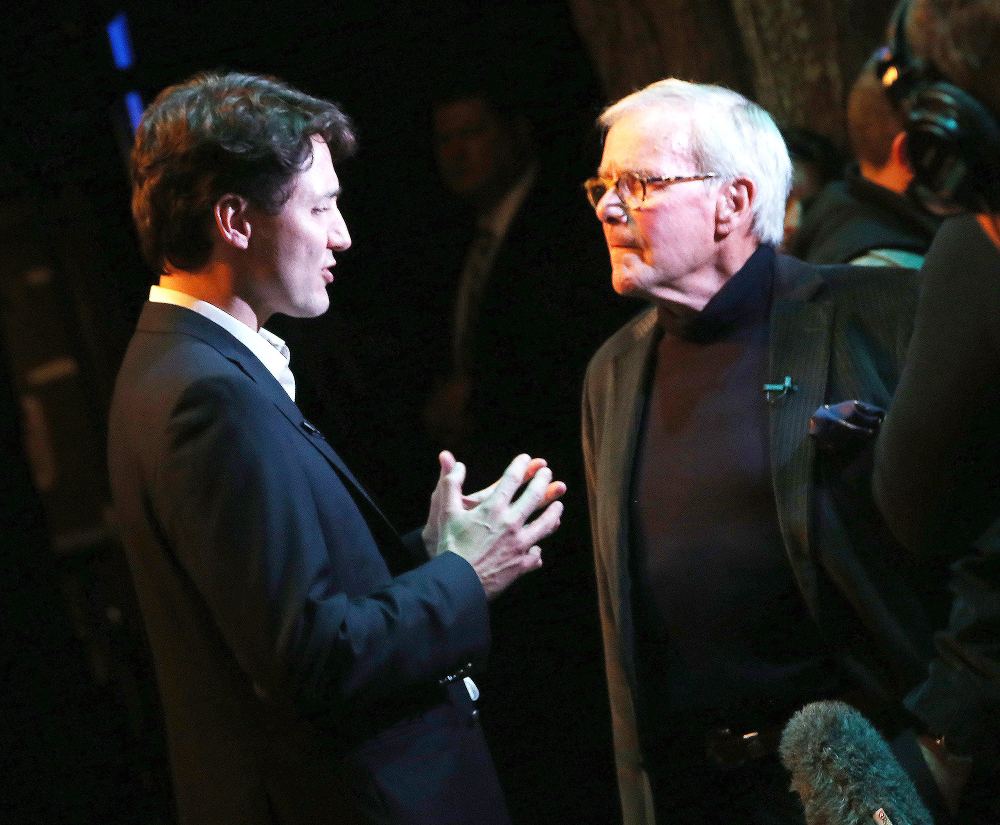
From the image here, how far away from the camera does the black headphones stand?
4.54 feet

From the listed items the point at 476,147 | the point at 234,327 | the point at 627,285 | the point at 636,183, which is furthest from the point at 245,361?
the point at 476,147

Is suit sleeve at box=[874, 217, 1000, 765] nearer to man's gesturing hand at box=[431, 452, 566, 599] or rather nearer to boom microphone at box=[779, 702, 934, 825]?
boom microphone at box=[779, 702, 934, 825]

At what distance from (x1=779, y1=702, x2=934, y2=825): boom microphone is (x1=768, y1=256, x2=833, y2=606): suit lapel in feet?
2.19

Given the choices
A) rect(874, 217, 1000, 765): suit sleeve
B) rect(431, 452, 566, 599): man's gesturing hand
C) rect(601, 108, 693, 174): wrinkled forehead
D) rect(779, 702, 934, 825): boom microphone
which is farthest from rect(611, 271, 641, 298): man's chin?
rect(779, 702, 934, 825): boom microphone

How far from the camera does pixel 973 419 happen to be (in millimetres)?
1508

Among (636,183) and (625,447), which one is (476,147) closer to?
(636,183)

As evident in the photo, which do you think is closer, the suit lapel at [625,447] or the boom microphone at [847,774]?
the boom microphone at [847,774]

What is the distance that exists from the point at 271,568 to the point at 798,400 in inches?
39.4

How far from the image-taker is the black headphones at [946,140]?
1383mm

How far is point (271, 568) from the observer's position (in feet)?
5.81

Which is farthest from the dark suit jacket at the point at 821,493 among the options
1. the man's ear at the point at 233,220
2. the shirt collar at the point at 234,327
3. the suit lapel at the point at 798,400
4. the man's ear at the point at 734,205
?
the man's ear at the point at 233,220

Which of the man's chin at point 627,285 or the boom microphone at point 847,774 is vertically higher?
the man's chin at point 627,285

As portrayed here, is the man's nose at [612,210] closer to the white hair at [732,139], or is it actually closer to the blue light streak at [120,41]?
the white hair at [732,139]

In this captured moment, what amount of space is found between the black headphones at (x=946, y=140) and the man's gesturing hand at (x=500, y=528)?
803 millimetres
